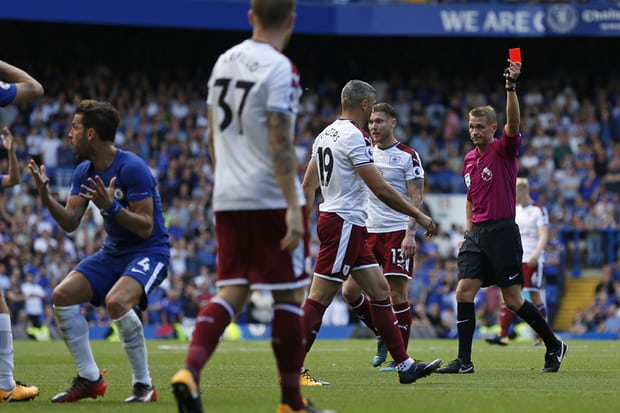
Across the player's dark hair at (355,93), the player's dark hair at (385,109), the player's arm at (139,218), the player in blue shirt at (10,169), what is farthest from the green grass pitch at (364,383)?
the player's dark hair at (385,109)

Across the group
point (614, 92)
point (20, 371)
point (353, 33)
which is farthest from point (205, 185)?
point (20, 371)

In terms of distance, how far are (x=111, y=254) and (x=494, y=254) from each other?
4.44m

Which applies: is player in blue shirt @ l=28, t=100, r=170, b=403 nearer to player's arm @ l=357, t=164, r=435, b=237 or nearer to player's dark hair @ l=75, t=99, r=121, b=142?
player's dark hair @ l=75, t=99, r=121, b=142

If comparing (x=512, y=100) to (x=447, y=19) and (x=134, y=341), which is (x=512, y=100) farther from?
(x=447, y=19)

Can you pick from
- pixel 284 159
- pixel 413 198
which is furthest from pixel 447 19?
pixel 284 159

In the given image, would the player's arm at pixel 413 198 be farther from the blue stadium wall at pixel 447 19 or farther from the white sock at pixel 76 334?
the blue stadium wall at pixel 447 19

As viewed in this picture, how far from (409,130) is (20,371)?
20593mm

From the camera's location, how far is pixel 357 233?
10.2 meters

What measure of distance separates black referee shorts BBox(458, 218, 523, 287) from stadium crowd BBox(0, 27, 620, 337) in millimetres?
12487

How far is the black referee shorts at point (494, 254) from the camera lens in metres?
11.5

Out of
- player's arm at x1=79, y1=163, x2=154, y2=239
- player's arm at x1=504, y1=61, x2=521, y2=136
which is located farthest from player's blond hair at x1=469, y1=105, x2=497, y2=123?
player's arm at x1=79, y1=163, x2=154, y2=239

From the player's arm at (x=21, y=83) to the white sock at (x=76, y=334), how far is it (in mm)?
1546

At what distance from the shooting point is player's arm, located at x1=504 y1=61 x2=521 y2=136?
10406mm

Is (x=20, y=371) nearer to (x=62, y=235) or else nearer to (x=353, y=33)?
(x=62, y=235)
